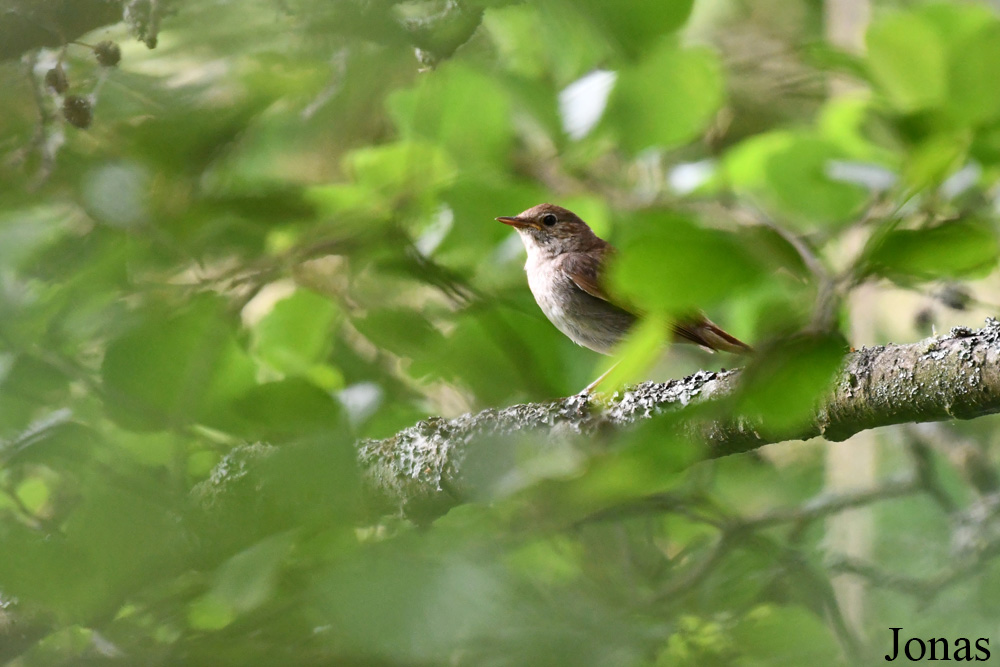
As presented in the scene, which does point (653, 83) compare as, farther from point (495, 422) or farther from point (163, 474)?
point (163, 474)

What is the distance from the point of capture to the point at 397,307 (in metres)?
1.27

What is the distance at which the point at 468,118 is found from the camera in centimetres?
144

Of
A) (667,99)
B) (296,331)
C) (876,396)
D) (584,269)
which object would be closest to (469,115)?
(667,99)

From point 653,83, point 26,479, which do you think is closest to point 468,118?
point 653,83

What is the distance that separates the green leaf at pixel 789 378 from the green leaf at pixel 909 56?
0.81 meters

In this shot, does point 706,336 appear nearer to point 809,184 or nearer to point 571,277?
point 571,277

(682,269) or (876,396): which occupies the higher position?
(682,269)

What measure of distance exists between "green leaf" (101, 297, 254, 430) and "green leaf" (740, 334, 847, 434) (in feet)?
1.37

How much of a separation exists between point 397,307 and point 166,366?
62 cm

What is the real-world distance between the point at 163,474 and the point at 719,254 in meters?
0.40

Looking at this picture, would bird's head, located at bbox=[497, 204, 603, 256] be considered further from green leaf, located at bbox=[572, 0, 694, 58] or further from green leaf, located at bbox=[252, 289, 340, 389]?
green leaf, located at bbox=[572, 0, 694, 58]

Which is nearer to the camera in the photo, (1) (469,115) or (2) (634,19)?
(2) (634,19)

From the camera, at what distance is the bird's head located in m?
2.93

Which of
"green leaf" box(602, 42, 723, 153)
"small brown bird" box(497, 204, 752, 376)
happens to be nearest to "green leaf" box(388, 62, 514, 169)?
"green leaf" box(602, 42, 723, 153)
